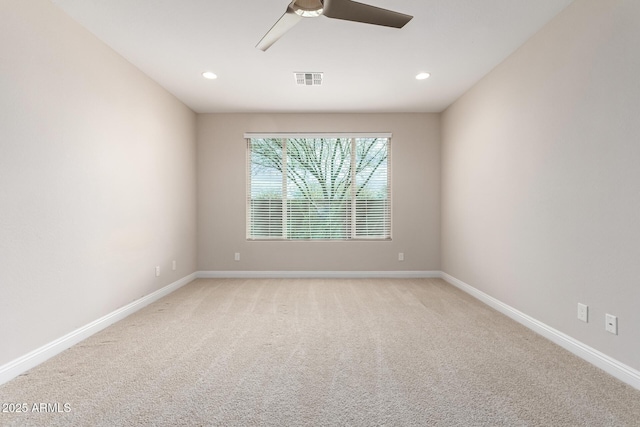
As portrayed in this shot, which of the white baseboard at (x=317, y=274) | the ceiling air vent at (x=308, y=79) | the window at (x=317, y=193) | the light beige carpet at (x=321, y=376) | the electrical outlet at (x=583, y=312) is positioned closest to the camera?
the light beige carpet at (x=321, y=376)

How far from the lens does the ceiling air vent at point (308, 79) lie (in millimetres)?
3401

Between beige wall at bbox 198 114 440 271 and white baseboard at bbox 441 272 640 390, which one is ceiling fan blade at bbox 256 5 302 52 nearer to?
beige wall at bbox 198 114 440 271

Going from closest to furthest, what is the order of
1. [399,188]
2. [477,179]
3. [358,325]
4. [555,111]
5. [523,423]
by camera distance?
1. [523,423]
2. [555,111]
3. [358,325]
4. [477,179]
5. [399,188]

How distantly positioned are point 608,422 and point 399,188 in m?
3.57

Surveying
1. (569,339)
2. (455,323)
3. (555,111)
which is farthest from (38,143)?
(569,339)

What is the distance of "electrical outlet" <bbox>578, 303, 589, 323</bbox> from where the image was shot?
2095mm

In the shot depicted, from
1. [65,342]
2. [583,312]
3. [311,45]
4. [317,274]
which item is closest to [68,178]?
[65,342]

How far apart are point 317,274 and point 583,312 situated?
323 cm

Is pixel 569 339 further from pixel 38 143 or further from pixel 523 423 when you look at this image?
pixel 38 143

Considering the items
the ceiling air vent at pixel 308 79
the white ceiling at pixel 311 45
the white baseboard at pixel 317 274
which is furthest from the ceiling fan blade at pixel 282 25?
the white baseboard at pixel 317 274

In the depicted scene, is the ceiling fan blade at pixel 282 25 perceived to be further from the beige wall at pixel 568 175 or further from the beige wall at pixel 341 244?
the beige wall at pixel 341 244

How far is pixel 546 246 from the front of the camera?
249 centimetres

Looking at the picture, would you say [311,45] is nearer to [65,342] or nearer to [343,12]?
[343,12]

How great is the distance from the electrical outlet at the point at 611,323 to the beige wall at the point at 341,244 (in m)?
2.80
